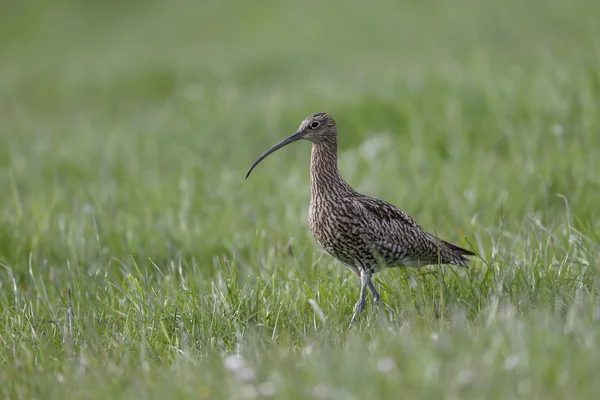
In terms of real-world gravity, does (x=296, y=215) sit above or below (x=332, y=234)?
below

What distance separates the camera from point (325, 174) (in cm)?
598

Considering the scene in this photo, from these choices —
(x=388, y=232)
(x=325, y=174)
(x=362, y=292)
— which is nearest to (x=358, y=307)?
(x=362, y=292)

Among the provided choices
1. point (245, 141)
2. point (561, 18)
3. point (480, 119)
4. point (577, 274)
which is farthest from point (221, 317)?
point (561, 18)

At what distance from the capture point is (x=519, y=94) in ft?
32.9

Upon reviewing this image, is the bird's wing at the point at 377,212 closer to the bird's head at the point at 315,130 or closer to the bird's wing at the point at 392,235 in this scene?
the bird's wing at the point at 392,235

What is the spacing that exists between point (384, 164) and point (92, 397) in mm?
5901

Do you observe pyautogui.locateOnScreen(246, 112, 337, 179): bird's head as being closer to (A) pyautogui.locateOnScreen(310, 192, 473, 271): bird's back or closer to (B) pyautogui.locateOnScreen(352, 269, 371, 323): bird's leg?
(A) pyautogui.locateOnScreen(310, 192, 473, 271): bird's back

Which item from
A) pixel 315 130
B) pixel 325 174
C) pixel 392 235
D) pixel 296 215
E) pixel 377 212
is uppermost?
pixel 315 130

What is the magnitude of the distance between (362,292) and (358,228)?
45cm

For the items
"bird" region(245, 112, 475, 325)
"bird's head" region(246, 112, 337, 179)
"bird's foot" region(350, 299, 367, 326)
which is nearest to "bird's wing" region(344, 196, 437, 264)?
"bird" region(245, 112, 475, 325)

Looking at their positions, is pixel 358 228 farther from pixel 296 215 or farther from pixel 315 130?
pixel 296 215

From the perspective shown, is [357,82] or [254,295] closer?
[254,295]

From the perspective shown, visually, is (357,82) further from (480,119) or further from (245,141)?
(480,119)

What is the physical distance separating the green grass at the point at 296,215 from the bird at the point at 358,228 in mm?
187
